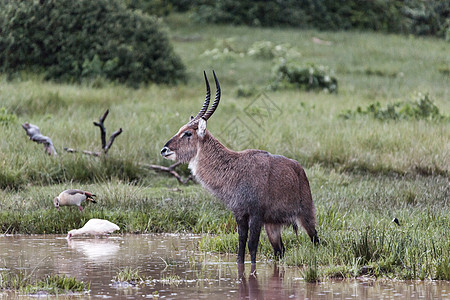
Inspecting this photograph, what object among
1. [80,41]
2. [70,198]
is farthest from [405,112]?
[80,41]

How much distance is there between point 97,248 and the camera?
8.14 m

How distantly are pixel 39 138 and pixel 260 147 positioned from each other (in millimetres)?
3747

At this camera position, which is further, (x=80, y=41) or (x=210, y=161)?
(x=80, y=41)

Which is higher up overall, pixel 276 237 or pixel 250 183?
pixel 250 183

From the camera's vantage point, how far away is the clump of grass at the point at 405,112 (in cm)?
1633

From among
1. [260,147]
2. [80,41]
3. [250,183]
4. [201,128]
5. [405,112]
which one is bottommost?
[405,112]

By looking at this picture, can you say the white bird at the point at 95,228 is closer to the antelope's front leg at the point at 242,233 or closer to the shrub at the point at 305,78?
Result: the antelope's front leg at the point at 242,233

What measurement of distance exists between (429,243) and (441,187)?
4.15 metres

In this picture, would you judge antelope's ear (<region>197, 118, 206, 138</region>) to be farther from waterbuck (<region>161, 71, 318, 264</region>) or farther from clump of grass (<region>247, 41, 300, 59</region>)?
clump of grass (<region>247, 41, 300, 59</region>)

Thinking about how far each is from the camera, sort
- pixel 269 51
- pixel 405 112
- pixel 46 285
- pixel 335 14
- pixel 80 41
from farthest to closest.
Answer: pixel 335 14 → pixel 269 51 → pixel 80 41 → pixel 405 112 → pixel 46 285

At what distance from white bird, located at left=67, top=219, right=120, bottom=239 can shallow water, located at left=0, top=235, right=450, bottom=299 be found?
4.0 inches

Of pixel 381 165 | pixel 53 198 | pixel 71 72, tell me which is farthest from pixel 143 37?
pixel 53 198

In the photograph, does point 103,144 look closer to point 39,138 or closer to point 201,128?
point 39,138

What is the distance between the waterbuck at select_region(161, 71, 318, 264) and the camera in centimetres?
698
